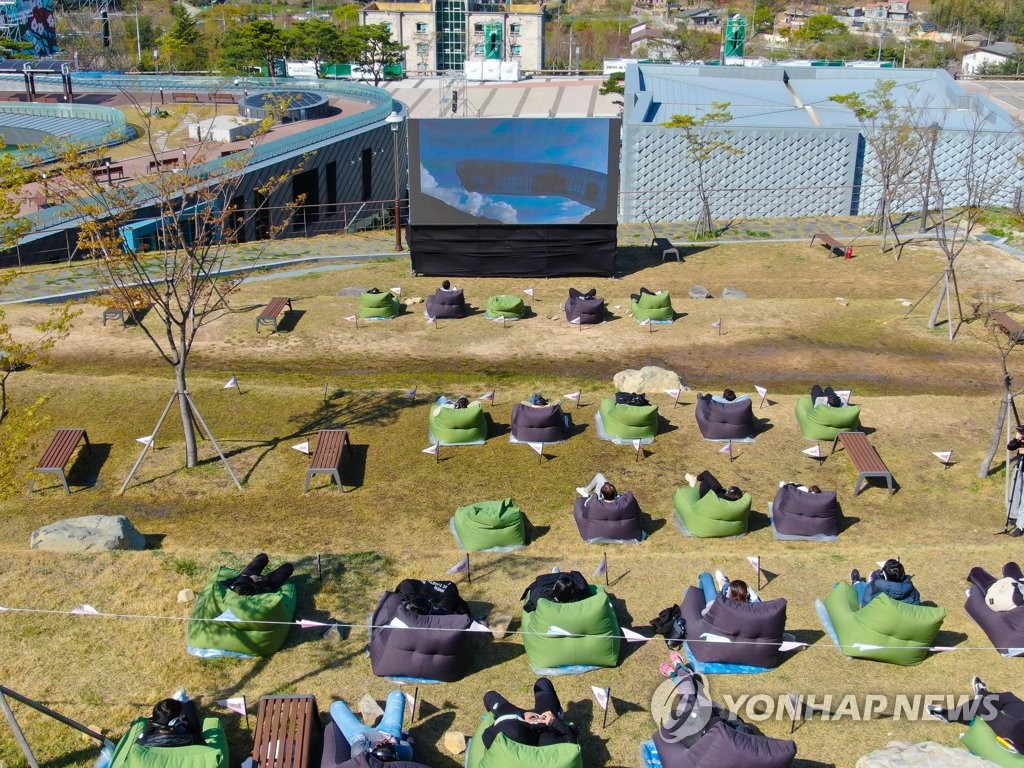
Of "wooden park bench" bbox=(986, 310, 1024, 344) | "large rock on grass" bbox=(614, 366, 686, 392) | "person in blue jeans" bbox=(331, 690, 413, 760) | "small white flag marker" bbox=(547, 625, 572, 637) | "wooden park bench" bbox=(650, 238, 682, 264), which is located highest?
"wooden park bench" bbox=(650, 238, 682, 264)

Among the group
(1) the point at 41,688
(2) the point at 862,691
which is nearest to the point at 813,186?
(2) the point at 862,691

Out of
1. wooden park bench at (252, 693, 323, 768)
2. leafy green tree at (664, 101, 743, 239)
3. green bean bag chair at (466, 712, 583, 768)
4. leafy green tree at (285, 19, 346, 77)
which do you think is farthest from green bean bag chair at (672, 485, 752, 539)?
leafy green tree at (285, 19, 346, 77)

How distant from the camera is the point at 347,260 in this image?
2917 cm

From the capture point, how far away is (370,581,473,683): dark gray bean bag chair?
427 inches

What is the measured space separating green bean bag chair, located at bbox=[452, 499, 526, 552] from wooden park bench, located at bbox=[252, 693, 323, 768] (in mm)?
4471

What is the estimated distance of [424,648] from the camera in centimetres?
1084

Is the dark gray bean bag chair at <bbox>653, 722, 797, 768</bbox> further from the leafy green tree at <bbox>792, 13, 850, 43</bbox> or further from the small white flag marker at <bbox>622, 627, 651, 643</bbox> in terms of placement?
the leafy green tree at <bbox>792, 13, 850, 43</bbox>

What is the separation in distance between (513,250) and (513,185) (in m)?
1.82

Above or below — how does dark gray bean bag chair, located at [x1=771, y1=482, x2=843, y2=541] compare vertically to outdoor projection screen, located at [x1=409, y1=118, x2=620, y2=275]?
below

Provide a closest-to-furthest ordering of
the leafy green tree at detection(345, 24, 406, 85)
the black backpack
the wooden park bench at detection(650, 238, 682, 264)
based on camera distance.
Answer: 1. the black backpack
2. the wooden park bench at detection(650, 238, 682, 264)
3. the leafy green tree at detection(345, 24, 406, 85)

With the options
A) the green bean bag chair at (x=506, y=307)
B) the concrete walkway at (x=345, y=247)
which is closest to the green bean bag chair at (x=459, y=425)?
the green bean bag chair at (x=506, y=307)

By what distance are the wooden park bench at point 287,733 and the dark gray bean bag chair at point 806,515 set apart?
25.7 ft

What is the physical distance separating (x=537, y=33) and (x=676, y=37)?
15.3 m

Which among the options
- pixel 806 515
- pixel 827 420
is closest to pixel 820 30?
pixel 827 420
